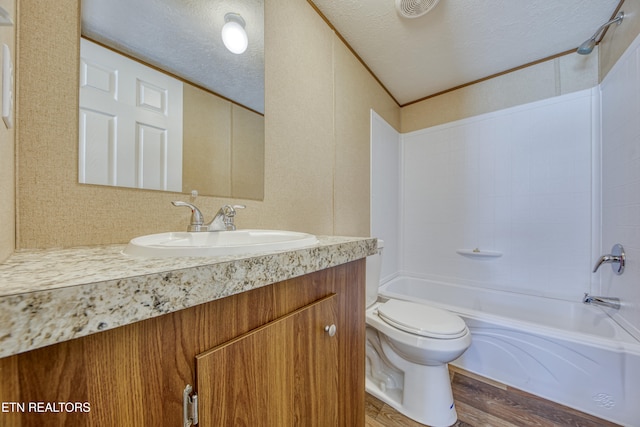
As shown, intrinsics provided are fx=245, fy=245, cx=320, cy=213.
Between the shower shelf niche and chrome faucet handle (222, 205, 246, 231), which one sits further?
the shower shelf niche

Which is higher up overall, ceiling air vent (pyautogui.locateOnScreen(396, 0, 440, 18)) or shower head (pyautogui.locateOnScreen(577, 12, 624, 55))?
ceiling air vent (pyautogui.locateOnScreen(396, 0, 440, 18))

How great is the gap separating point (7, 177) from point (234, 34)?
88 centimetres

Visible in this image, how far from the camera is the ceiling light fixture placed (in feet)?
3.25

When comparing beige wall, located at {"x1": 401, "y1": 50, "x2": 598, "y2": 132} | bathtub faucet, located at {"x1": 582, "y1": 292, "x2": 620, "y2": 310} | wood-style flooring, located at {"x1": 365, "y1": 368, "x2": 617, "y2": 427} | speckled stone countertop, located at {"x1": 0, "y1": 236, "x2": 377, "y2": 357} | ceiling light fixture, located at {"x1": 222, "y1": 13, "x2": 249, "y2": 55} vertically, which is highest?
beige wall, located at {"x1": 401, "y1": 50, "x2": 598, "y2": 132}

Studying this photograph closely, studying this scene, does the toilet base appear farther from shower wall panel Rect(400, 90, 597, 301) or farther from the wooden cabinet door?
shower wall panel Rect(400, 90, 597, 301)

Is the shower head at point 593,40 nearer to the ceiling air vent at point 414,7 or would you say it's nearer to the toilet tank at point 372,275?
the ceiling air vent at point 414,7

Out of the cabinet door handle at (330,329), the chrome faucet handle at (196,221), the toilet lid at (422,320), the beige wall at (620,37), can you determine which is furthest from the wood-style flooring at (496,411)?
the beige wall at (620,37)

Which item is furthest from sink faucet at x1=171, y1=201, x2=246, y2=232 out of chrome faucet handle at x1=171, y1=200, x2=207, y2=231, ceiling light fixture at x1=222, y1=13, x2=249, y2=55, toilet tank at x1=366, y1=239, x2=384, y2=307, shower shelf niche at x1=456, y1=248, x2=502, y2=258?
shower shelf niche at x1=456, y1=248, x2=502, y2=258

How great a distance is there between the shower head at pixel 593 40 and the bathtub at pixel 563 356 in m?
1.70

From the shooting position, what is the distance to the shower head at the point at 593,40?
1.40m

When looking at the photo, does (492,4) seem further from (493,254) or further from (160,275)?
(160,275)

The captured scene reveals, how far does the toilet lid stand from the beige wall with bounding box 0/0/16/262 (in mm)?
1397

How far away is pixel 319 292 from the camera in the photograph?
0.62 m

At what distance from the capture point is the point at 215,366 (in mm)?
395
